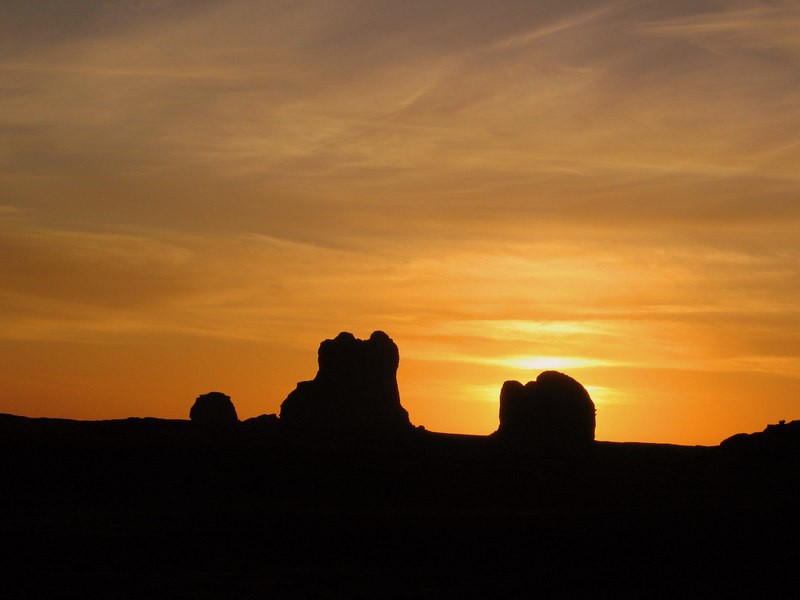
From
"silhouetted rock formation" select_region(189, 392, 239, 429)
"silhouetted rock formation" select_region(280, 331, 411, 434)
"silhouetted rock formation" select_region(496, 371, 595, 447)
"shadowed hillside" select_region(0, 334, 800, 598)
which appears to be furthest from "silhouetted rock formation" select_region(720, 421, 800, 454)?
"silhouetted rock formation" select_region(189, 392, 239, 429)

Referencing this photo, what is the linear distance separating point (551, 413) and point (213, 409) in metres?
36.3

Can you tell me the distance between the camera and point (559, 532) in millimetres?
34469

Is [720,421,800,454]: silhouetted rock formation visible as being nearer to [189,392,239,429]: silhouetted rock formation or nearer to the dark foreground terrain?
the dark foreground terrain

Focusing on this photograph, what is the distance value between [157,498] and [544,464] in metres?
30.8

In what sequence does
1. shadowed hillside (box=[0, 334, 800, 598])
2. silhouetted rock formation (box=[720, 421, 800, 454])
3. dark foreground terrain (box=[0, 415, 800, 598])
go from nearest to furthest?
dark foreground terrain (box=[0, 415, 800, 598]) → shadowed hillside (box=[0, 334, 800, 598]) → silhouetted rock formation (box=[720, 421, 800, 454])

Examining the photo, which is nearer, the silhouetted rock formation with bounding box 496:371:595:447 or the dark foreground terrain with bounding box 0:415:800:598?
the dark foreground terrain with bounding box 0:415:800:598

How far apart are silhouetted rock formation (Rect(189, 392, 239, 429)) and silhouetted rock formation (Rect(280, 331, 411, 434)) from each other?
6429 mm

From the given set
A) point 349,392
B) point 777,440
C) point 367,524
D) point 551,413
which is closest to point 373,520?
point 367,524

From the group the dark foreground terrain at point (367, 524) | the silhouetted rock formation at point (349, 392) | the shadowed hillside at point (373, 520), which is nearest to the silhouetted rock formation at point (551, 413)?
the silhouetted rock formation at point (349, 392)

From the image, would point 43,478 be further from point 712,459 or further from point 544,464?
point 712,459

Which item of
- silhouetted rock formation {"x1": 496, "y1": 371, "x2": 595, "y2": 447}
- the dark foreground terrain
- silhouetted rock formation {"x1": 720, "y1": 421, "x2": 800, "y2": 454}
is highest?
silhouetted rock formation {"x1": 496, "y1": 371, "x2": 595, "y2": 447}

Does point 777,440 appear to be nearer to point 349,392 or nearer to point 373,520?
point 373,520

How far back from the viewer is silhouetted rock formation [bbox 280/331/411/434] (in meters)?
102

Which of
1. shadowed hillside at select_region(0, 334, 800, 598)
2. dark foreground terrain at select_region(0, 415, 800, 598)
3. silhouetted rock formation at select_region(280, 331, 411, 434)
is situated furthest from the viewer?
silhouetted rock formation at select_region(280, 331, 411, 434)
